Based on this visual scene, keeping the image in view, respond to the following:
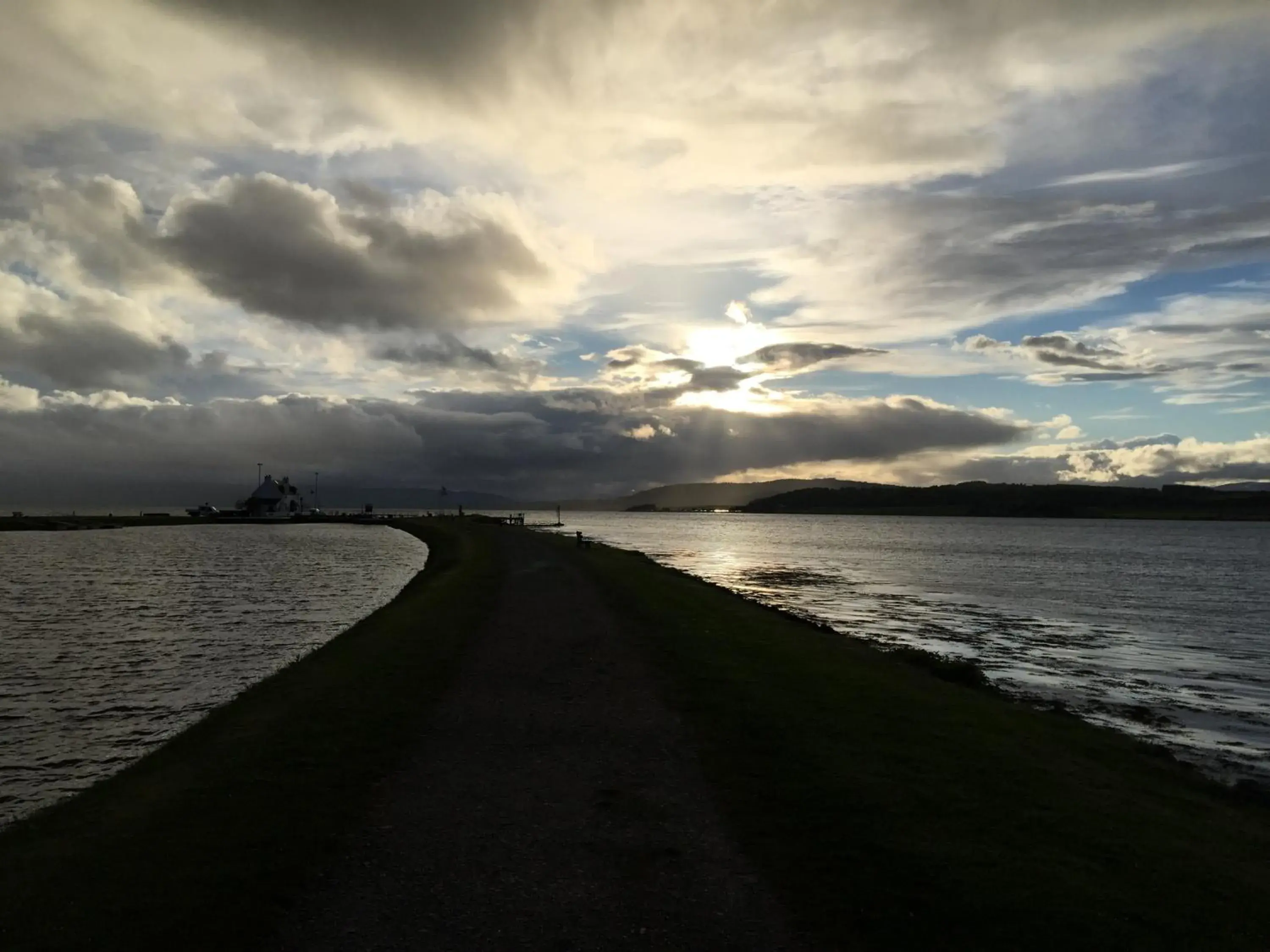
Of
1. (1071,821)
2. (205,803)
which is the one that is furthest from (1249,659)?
(205,803)

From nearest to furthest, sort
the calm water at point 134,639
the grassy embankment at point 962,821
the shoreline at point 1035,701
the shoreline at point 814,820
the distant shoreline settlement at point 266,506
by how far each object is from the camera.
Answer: the shoreline at point 814,820, the grassy embankment at point 962,821, the shoreline at point 1035,701, the calm water at point 134,639, the distant shoreline settlement at point 266,506

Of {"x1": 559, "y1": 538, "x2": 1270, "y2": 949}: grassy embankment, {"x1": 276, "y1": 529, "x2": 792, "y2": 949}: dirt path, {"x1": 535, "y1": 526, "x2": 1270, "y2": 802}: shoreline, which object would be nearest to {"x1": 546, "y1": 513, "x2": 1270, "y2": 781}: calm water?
{"x1": 535, "y1": 526, "x2": 1270, "y2": 802}: shoreline

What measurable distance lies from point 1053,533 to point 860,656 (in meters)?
175

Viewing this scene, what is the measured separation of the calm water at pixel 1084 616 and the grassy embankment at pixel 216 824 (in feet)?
59.1

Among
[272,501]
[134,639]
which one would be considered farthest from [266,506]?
[134,639]

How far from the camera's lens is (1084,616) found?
4538 cm

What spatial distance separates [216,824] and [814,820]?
7.77 metres

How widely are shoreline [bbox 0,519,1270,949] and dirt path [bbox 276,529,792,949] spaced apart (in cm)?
38

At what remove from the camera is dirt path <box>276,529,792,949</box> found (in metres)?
7.65

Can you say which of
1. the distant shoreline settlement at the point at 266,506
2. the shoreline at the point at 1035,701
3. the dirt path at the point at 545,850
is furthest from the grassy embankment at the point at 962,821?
the distant shoreline settlement at the point at 266,506

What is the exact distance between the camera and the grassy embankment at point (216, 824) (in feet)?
25.7

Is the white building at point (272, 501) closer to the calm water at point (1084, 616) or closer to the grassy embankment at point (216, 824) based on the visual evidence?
the calm water at point (1084, 616)

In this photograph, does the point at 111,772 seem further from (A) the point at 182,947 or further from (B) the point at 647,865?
(B) the point at 647,865

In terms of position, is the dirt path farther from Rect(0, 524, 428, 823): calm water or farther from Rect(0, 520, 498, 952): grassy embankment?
Rect(0, 524, 428, 823): calm water
